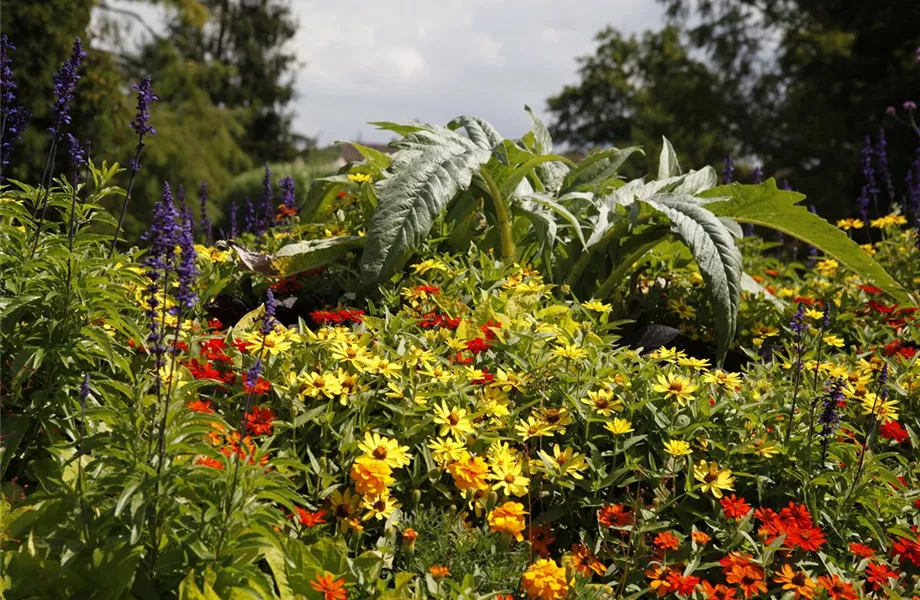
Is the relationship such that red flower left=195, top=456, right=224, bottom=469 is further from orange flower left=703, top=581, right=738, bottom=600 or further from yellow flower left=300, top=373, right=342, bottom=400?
orange flower left=703, top=581, right=738, bottom=600

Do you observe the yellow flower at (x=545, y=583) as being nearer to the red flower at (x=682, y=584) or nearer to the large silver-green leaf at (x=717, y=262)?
the red flower at (x=682, y=584)

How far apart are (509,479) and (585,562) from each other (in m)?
0.27

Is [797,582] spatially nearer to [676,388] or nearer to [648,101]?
[676,388]

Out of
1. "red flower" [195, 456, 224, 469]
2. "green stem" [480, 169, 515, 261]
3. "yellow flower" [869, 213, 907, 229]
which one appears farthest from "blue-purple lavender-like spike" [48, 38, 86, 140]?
"yellow flower" [869, 213, 907, 229]

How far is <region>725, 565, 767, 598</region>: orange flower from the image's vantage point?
2000 millimetres

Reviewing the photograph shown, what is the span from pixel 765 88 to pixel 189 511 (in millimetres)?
22727

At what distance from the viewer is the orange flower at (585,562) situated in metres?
2.05

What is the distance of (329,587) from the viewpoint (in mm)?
1710

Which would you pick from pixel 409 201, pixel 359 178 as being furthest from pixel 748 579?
pixel 359 178

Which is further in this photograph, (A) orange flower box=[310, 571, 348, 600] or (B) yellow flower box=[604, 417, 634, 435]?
(B) yellow flower box=[604, 417, 634, 435]

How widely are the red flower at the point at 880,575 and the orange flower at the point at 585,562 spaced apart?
2.16 feet

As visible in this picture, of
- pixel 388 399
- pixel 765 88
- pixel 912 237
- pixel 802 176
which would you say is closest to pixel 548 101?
pixel 765 88

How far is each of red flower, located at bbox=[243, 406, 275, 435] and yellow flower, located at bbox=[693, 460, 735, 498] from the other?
110 cm

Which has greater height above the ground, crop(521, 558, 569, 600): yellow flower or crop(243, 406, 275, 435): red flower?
crop(243, 406, 275, 435): red flower
